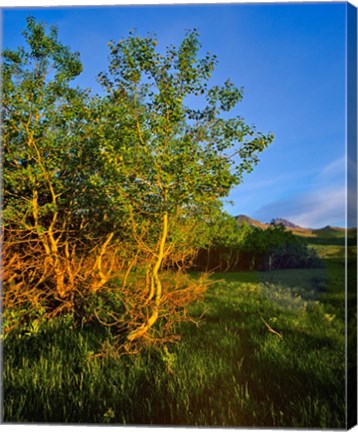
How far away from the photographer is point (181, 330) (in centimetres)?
452

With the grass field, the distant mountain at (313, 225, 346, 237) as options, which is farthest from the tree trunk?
the distant mountain at (313, 225, 346, 237)

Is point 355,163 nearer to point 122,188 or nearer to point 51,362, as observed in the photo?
point 122,188

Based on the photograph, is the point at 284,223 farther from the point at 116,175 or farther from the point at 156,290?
the point at 116,175

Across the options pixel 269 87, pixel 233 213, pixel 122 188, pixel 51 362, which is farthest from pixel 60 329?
pixel 269 87

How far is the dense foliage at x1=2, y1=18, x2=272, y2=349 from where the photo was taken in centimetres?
452

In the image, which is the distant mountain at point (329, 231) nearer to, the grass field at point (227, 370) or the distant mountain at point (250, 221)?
the grass field at point (227, 370)

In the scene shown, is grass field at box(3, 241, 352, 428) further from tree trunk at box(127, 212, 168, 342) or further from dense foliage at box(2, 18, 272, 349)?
dense foliage at box(2, 18, 272, 349)

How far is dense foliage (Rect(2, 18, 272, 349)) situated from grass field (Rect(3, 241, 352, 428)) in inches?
12.6

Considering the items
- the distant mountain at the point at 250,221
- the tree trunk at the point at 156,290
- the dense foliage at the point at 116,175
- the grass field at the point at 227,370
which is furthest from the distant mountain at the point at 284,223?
the tree trunk at the point at 156,290

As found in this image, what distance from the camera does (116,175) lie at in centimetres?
452

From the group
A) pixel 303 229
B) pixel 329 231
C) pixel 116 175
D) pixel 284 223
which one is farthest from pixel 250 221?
pixel 116 175

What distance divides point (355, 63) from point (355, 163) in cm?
97

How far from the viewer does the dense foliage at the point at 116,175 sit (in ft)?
14.8

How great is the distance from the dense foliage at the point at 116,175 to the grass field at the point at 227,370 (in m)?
0.32
